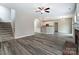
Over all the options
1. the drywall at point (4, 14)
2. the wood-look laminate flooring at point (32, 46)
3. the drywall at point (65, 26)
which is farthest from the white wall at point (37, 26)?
the drywall at point (4, 14)

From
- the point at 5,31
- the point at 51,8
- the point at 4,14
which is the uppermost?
the point at 51,8

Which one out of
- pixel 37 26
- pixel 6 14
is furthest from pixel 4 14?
pixel 37 26

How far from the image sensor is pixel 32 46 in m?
2.08

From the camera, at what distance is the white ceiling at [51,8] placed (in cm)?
204

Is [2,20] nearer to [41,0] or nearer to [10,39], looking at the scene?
[10,39]

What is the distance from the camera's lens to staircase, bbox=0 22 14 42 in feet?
6.84

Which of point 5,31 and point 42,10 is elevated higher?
point 42,10

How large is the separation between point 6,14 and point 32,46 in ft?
2.58

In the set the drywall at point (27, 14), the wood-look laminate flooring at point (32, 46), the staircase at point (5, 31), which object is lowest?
the wood-look laminate flooring at point (32, 46)

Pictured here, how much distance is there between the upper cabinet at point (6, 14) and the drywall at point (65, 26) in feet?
3.03

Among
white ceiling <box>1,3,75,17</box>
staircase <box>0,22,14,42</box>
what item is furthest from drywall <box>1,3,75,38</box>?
staircase <box>0,22,14,42</box>

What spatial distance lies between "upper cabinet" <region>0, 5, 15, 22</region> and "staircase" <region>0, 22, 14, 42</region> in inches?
3.1

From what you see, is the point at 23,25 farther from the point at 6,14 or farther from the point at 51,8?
the point at 51,8

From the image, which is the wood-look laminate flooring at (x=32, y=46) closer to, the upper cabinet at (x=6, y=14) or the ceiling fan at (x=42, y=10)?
the upper cabinet at (x=6, y=14)
